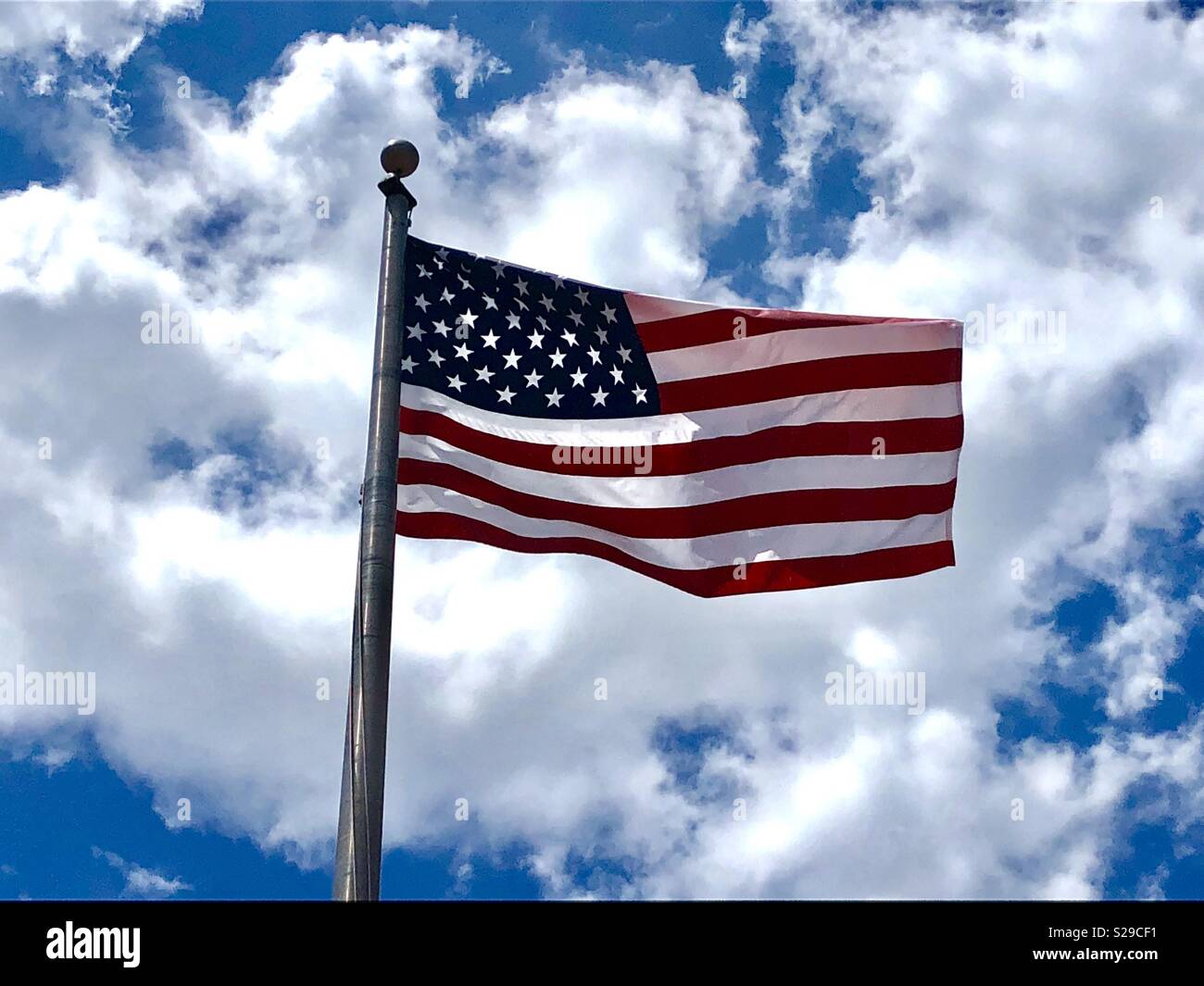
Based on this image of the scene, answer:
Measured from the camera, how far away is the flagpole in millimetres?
12273

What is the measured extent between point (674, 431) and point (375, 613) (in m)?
5.44

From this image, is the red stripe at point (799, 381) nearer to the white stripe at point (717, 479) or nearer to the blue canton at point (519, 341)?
the blue canton at point (519, 341)

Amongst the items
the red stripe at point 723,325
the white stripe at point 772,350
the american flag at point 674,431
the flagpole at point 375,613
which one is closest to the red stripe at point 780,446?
the american flag at point 674,431

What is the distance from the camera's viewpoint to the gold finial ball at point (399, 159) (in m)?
15.4

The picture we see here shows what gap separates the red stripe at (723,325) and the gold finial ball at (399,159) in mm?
3410

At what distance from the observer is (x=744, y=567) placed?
17.0 metres

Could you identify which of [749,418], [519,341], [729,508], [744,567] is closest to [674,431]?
[749,418]

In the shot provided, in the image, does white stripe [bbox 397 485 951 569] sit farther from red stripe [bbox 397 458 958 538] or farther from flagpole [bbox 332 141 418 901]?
flagpole [bbox 332 141 418 901]

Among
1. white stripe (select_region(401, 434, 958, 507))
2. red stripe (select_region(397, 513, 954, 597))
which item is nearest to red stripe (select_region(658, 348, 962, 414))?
white stripe (select_region(401, 434, 958, 507))

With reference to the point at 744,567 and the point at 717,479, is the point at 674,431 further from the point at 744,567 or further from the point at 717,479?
the point at 744,567

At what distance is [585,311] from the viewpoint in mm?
17406

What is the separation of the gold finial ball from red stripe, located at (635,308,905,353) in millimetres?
3410
